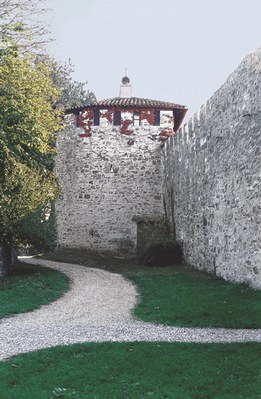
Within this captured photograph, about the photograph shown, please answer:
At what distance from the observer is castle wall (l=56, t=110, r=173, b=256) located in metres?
24.6

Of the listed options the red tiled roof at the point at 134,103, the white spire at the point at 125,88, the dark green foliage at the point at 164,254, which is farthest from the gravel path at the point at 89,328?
the white spire at the point at 125,88

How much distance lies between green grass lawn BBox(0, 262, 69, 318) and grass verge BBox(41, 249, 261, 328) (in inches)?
93.9

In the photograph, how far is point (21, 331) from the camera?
8867 millimetres

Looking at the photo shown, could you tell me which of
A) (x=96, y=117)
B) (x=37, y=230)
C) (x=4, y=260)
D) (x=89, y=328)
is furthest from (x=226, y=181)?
(x=96, y=117)

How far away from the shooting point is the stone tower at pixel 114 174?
80.9ft

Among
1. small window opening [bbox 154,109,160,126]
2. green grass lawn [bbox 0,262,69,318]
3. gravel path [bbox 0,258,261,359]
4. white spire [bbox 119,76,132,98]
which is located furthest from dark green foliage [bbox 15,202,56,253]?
white spire [bbox 119,76,132,98]

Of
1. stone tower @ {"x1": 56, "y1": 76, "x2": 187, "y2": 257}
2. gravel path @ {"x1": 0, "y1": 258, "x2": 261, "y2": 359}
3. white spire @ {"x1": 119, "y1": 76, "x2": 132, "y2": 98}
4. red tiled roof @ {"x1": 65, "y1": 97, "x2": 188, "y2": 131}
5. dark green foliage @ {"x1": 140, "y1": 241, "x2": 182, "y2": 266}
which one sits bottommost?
gravel path @ {"x1": 0, "y1": 258, "x2": 261, "y2": 359}

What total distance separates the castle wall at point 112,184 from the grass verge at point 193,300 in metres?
7.31

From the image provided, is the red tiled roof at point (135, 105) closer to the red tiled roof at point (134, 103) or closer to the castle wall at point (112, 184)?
the red tiled roof at point (134, 103)

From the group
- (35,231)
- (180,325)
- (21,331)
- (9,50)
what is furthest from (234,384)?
(35,231)

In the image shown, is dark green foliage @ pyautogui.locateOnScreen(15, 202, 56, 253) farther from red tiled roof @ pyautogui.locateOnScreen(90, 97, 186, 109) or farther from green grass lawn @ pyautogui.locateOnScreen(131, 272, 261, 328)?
red tiled roof @ pyautogui.locateOnScreen(90, 97, 186, 109)

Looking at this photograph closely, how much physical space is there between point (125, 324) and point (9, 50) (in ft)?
25.4

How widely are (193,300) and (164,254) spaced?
26.3 ft

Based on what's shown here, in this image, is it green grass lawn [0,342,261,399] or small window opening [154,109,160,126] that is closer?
green grass lawn [0,342,261,399]
